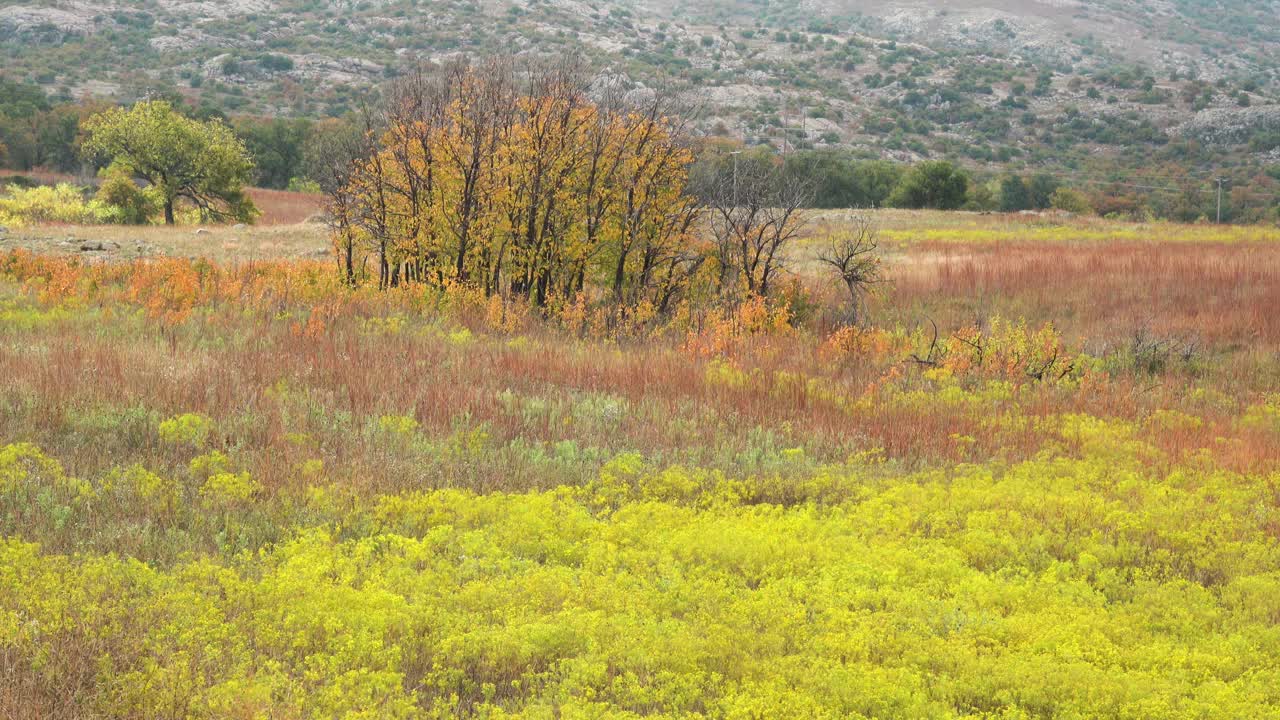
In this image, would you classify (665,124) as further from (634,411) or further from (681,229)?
(634,411)

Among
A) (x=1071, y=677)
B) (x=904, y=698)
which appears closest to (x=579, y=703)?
(x=904, y=698)

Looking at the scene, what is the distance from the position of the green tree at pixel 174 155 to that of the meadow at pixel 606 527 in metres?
27.3

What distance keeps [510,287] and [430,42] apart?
161721mm

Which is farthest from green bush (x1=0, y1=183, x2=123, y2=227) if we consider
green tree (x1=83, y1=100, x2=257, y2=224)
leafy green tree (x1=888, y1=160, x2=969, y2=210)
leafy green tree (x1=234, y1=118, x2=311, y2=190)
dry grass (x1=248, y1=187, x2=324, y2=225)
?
leafy green tree (x1=888, y1=160, x2=969, y2=210)

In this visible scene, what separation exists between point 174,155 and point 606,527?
38384 mm

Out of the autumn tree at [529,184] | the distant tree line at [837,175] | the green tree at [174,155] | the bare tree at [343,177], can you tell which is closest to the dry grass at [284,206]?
the distant tree line at [837,175]

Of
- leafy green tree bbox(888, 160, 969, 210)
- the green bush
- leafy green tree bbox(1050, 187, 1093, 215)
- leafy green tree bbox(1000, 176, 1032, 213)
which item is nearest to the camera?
the green bush

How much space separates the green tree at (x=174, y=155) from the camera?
38.5m

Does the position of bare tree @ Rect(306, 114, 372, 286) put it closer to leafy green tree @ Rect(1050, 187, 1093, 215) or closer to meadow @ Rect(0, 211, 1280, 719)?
meadow @ Rect(0, 211, 1280, 719)

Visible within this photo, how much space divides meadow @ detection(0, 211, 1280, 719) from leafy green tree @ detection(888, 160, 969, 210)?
49.2 metres

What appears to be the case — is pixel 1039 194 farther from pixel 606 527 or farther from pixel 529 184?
pixel 606 527

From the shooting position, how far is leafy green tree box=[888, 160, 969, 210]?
6109 centimetres

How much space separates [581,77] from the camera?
17.0 m

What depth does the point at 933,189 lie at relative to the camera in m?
61.2
